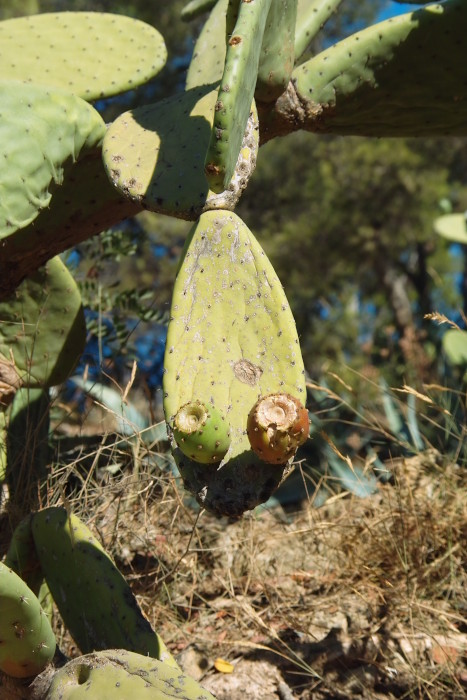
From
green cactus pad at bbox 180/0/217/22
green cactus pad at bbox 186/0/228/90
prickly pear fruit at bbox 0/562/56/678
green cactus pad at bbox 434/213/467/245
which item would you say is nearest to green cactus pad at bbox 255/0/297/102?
green cactus pad at bbox 186/0/228/90

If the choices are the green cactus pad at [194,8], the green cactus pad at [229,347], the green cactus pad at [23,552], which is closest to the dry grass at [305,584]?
the green cactus pad at [23,552]

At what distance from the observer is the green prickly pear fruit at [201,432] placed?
149 cm

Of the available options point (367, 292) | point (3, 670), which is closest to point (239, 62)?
point (3, 670)

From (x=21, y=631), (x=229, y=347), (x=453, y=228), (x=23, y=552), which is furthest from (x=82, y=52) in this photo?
(x=453, y=228)

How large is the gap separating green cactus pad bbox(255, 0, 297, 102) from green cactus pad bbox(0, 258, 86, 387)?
83 cm

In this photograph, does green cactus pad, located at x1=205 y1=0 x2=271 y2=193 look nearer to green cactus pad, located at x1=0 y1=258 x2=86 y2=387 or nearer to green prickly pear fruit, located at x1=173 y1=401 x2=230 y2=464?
green prickly pear fruit, located at x1=173 y1=401 x2=230 y2=464

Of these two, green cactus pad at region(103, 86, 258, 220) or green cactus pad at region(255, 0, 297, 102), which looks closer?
green cactus pad at region(103, 86, 258, 220)

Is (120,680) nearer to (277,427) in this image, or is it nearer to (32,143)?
(277,427)

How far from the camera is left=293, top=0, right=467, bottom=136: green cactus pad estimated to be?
244cm

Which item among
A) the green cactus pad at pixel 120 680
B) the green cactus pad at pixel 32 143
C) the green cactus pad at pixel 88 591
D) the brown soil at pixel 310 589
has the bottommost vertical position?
the brown soil at pixel 310 589

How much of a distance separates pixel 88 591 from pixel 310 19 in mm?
1785

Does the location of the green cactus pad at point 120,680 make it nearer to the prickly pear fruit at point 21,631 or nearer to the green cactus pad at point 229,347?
the prickly pear fruit at point 21,631

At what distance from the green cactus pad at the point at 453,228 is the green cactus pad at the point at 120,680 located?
11.9 ft

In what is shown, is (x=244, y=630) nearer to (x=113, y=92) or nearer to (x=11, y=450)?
(x=11, y=450)
